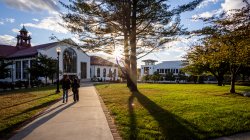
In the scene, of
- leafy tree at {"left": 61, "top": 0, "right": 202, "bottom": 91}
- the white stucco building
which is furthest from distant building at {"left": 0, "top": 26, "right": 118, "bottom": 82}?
leafy tree at {"left": 61, "top": 0, "right": 202, "bottom": 91}

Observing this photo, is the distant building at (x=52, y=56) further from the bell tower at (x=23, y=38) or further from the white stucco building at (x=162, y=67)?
the white stucco building at (x=162, y=67)

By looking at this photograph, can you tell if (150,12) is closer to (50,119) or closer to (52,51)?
(50,119)

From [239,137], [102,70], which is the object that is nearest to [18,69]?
[102,70]

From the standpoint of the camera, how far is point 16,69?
51.7 meters

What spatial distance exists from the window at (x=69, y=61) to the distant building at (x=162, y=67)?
21217mm

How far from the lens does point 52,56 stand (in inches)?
1887

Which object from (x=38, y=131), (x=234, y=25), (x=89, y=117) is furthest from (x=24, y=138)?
(x=234, y=25)

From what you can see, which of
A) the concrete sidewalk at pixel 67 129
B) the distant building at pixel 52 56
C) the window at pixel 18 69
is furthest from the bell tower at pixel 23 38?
the concrete sidewalk at pixel 67 129

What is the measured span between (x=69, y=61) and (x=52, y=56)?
227 inches

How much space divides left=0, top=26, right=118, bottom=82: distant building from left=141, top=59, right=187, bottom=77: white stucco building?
10.0 meters

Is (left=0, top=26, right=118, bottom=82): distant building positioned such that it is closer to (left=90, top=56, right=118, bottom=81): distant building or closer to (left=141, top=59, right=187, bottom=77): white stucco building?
(left=90, top=56, right=118, bottom=81): distant building

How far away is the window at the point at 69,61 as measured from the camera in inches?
2044

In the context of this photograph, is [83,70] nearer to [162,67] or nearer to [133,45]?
[162,67]

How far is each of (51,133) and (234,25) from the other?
722 centimetres
